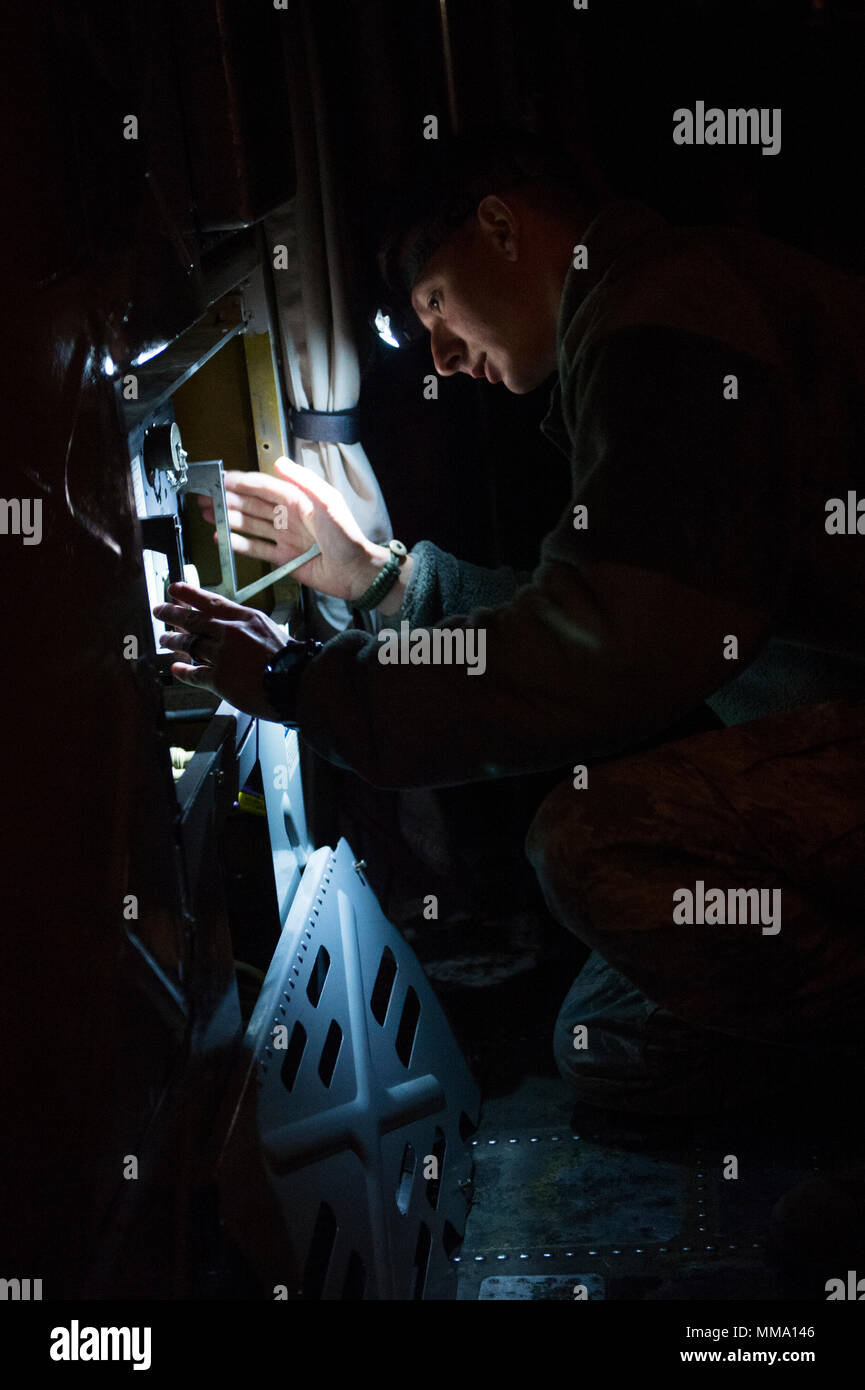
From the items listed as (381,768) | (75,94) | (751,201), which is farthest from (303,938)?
(751,201)

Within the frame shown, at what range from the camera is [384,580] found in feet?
8.57

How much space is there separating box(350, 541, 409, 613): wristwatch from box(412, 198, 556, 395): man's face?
59 cm

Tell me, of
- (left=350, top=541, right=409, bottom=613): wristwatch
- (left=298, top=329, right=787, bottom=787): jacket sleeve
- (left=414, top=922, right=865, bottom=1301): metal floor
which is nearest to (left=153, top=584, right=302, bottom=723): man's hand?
(left=298, top=329, right=787, bottom=787): jacket sleeve

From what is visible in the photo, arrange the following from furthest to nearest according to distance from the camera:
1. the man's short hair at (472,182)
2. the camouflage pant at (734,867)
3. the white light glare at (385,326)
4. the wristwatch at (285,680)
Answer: the white light glare at (385,326) → the man's short hair at (472,182) → the camouflage pant at (734,867) → the wristwatch at (285,680)

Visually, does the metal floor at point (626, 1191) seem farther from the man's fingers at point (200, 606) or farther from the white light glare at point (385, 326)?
the white light glare at point (385, 326)

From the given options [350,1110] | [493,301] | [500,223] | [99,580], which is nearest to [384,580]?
[493,301]

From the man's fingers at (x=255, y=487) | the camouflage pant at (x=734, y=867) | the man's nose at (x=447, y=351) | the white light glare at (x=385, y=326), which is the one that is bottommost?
the camouflage pant at (x=734, y=867)

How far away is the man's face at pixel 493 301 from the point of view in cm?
196

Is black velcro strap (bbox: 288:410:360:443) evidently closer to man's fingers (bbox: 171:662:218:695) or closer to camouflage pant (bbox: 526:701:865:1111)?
man's fingers (bbox: 171:662:218:695)

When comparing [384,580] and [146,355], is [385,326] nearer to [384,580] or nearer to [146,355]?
[384,580]

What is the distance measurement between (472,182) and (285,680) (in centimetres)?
90

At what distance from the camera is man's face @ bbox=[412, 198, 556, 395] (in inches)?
77.1

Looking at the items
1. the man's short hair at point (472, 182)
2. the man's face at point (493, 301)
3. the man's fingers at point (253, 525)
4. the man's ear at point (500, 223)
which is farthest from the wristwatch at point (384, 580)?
the man's ear at point (500, 223)

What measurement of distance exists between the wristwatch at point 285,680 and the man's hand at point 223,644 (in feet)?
0.05
